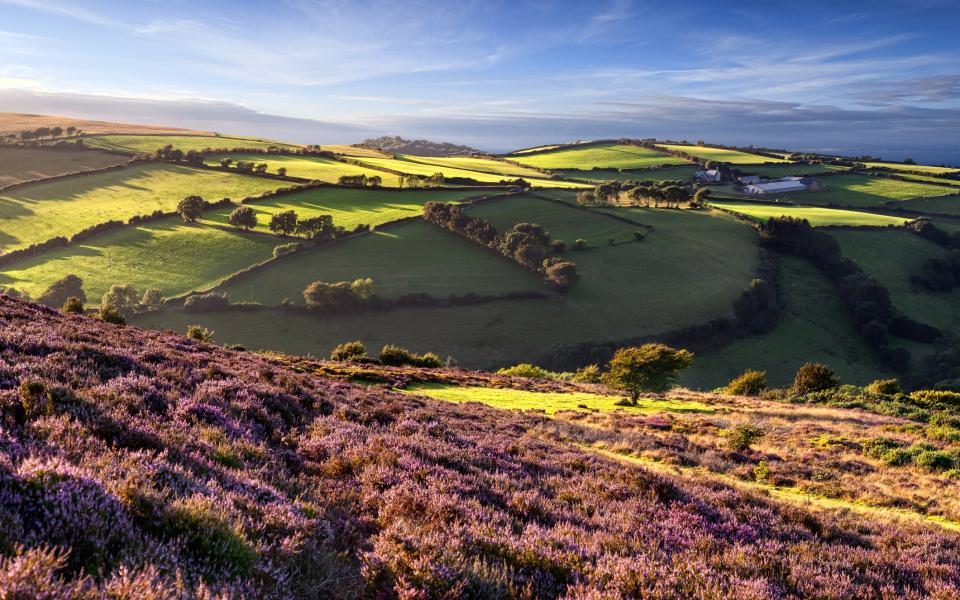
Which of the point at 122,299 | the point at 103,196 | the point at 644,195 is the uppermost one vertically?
the point at 644,195

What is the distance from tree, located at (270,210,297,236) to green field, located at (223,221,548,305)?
34.0 ft

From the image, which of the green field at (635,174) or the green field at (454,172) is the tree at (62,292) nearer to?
the green field at (454,172)

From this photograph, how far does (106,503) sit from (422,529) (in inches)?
154

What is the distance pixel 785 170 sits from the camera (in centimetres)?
19000

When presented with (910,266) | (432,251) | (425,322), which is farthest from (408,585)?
(910,266)

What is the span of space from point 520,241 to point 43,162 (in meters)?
134

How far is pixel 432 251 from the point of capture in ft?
293

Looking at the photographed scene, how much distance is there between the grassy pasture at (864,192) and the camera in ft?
492

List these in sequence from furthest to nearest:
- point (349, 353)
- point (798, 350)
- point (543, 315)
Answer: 1. point (543, 315)
2. point (798, 350)
3. point (349, 353)

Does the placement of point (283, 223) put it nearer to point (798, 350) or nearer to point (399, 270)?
point (399, 270)

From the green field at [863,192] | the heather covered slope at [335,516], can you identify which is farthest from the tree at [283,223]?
the green field at [863,192]

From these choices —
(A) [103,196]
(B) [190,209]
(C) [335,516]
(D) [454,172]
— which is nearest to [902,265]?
(D) [454,172]

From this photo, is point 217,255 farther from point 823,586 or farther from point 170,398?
point 823,586

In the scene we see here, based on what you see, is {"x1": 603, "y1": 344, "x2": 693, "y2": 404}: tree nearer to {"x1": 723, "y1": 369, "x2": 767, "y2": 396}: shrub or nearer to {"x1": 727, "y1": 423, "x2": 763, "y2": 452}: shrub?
{"x1": 727, "y1": 423, "x2": 763, "y2": 452}: shrub
